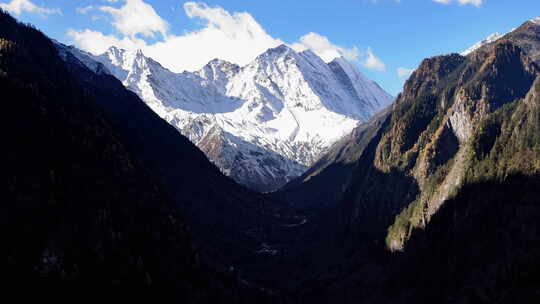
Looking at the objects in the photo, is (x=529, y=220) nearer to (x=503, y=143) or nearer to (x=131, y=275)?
(x=503, y=143)

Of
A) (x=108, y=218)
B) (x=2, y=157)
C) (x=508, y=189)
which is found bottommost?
(x=108, y=218)

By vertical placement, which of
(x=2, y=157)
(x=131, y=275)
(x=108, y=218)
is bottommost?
(x=131, y=275)

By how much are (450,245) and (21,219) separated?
13146 cm

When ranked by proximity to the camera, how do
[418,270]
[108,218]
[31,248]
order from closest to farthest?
[31,248], [108,218], [418,270]

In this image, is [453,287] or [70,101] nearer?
[453,287]

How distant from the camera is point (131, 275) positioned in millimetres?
138250

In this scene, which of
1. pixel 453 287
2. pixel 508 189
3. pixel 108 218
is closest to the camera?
pixel 108 218

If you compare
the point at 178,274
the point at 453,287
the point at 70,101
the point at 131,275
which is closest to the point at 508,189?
the point at 453,287

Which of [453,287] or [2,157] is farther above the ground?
[2,157]

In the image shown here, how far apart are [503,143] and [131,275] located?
138651mm

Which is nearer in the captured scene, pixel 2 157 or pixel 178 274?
pixel 2 157

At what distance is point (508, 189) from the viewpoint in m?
173

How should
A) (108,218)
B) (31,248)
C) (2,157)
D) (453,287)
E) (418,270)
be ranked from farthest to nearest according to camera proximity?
(418,270) → (453,287) → (108,218) → (2,157) → (31,248)

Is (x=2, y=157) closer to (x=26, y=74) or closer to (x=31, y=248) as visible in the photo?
(x=31, y=248)
